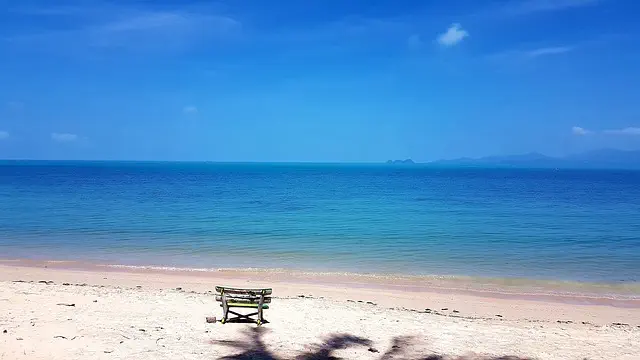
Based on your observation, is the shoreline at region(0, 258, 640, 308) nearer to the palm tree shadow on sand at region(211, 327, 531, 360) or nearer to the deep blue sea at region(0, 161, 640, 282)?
the deep blue sea at region(0, 161, 640, 282)

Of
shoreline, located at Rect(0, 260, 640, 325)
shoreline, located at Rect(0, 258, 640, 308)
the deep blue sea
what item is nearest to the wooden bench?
shoreline, located at Rect(0, 260, 640, 325)

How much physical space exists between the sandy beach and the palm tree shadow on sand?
0.9 inches

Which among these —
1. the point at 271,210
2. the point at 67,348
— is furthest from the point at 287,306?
the point at 271,210

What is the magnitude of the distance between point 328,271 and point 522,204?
4097cm

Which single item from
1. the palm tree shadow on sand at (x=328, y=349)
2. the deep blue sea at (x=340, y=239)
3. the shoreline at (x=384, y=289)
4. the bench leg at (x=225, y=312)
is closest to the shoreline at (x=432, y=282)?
the shoreline at (x=384, y=289)

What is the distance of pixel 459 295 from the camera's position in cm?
1767

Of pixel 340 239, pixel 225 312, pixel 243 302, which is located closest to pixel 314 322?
pixel 243 302

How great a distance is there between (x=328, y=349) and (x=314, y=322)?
1.98 metres

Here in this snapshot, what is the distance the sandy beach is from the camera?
1066 cm

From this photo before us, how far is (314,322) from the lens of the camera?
509 inches

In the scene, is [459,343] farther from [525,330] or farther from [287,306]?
[287,306]

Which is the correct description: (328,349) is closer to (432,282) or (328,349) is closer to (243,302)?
(243,302)

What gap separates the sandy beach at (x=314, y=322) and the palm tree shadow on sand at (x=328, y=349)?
22mm

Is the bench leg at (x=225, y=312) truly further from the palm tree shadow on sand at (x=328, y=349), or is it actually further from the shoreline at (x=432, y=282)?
the shoreline at (x=432, y=282)
